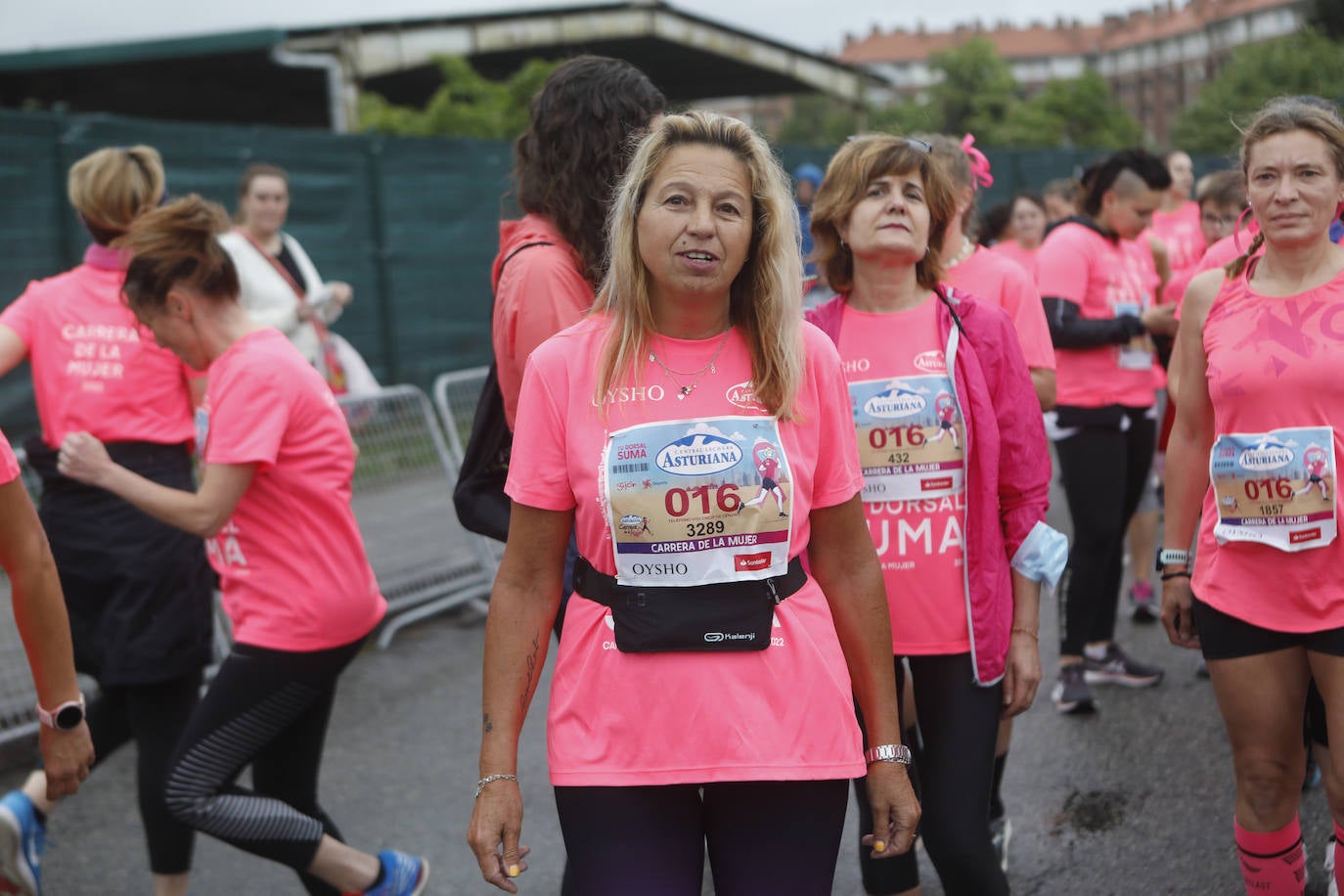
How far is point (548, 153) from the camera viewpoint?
10.3 ft

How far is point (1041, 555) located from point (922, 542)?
0.95ft

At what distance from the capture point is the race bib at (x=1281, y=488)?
10.5 feet

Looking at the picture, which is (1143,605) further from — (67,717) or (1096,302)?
(67,717)

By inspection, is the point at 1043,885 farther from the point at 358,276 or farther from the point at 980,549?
the point at 358,276

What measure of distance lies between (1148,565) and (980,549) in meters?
4.35

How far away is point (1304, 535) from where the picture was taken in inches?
126

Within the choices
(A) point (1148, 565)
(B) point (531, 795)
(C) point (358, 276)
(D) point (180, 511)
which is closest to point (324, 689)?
(D) point (180, 511)

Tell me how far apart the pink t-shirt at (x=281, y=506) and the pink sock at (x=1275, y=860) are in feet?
7.69

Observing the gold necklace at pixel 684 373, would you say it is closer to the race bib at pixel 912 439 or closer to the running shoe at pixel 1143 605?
the race bib at pixel 912 439

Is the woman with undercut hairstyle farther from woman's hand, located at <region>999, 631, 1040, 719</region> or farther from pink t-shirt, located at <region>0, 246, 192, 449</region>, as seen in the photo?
pink t-shirt, located at <region>0, 246, 192, 449</region>

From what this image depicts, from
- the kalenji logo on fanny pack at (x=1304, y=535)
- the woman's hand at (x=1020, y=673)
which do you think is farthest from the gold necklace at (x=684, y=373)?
the kalenji logo on fanny pack at (x=1304, y=535)

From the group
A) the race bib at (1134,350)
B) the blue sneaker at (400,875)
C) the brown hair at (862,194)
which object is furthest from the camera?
the race bib at (1134,350)

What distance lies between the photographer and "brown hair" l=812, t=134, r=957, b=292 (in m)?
3.50

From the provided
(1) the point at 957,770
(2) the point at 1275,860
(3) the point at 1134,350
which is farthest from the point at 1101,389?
(1) the point at 957,770
